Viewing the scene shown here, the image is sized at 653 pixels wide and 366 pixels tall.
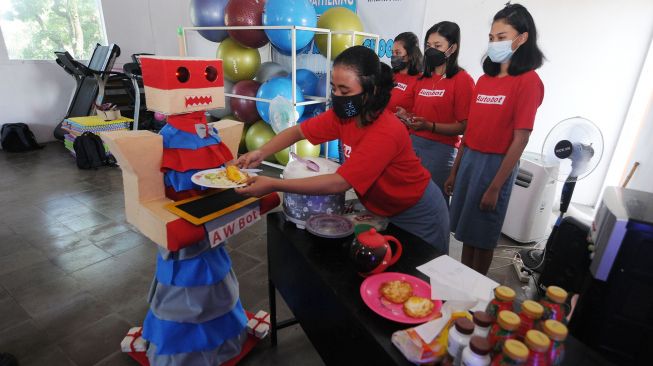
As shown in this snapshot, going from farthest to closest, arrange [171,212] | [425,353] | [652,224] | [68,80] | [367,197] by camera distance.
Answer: [68,80] < [367,197] < [171,212] < [652,224] < [425,353]

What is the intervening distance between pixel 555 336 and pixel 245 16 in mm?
3968

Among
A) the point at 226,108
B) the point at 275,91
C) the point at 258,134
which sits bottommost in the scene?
the point at 258,134

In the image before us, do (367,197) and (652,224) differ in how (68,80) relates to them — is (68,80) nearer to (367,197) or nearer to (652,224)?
(367,197)

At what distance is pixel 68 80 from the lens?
18.1 ft

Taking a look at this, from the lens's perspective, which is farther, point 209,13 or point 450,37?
point 209,13

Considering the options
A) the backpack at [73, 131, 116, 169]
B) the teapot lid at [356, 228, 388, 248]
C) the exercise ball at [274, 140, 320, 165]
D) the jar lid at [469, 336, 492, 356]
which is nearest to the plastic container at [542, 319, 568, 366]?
the jar lid at [469, 336, 492, 356]

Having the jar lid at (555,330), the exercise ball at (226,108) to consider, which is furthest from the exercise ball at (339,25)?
the jar lid at (555,330)

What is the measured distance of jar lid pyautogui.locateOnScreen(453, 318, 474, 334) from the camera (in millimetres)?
662

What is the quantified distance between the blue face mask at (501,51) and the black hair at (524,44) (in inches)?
1.0

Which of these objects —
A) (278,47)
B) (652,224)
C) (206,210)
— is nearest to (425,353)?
(652,224)

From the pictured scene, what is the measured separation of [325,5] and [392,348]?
191 inches

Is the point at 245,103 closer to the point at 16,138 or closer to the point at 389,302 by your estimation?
the point at 16,138

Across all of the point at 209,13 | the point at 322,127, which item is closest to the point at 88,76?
the point at 209,13

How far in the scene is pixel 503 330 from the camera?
636 millimetres
